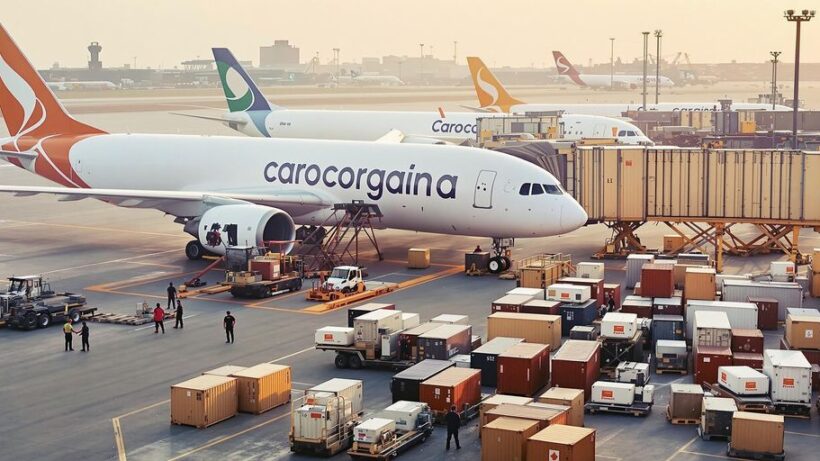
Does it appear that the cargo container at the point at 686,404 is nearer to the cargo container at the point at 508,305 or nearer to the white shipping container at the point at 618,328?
the white shipping container at the point at 618,328

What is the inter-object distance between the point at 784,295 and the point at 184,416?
26.4 m

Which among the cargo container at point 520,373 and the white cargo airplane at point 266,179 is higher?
the white cargo airplane at point 266,179

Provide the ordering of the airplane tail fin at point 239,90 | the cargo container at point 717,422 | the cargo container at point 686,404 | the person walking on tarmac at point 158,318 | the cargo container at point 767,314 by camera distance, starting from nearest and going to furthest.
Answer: the cargo container at point 717,422 < the cargo container at point 686,404 < the person walking on tarmac at point 158,318 < the cargo container at point 767,314 < the airplane tail fin at point 239,90

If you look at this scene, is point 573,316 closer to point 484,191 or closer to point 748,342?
point 748,342

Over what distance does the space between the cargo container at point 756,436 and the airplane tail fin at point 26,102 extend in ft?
164

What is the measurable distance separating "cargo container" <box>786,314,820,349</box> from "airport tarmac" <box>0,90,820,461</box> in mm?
4248

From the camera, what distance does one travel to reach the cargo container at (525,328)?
134 ft

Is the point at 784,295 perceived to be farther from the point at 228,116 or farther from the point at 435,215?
the point at 228,116

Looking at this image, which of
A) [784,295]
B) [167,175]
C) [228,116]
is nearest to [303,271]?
[167,175]

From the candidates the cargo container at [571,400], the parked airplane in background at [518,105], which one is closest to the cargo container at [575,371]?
the cargo container at [571,400]

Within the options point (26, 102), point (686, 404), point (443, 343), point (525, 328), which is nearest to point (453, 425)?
point (686, 404)

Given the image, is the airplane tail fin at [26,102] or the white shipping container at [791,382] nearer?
the white shipping container at [791,382]

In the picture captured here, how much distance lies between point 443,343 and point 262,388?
6.85m

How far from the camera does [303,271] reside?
5603 cm
